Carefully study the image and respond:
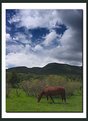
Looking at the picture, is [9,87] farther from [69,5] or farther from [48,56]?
[69,5]

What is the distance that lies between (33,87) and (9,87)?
39 cm

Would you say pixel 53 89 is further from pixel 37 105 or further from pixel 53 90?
pixel 37 105

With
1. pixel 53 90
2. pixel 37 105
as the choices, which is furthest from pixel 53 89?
pixel 37 105

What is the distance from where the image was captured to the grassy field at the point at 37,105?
7.61m

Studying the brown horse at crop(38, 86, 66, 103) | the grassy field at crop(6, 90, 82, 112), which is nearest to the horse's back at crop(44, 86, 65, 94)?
the brown horse at crop(38, 86, 66, 103)

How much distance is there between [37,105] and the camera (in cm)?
764

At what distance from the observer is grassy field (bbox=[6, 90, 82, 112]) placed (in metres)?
7.61

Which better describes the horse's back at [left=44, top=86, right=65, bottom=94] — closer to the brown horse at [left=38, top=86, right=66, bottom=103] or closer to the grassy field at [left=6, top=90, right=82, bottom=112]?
the brown horse at [left=38, top=86, right=66, bottom=103]

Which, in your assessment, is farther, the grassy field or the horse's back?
the horse's back

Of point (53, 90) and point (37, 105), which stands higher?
point (53, 90)

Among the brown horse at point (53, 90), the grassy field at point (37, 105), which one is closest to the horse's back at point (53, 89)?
the brown horse at point (53, 90)

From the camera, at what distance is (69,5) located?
762cm

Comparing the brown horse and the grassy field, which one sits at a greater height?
the brown horse

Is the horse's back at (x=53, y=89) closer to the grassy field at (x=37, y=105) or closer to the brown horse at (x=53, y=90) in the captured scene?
the brown horse at (x=53, y=90)
